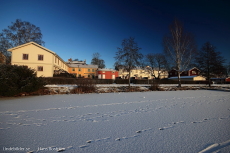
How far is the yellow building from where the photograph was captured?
23531 mm

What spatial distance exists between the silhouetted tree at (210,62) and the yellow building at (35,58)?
1217 inches

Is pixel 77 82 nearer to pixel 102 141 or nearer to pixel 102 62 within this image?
pixel 102 141

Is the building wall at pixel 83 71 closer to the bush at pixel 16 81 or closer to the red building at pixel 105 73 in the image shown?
the red building at pixel 105 73

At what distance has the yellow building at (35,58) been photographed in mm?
23531

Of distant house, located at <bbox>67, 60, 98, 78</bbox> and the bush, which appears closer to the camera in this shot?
the bush

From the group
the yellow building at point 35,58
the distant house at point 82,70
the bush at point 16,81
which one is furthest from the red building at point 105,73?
the bush at point 16,81

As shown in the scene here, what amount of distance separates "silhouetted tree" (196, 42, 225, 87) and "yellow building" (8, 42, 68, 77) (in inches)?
1217

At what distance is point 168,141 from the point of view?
2344 millimetres

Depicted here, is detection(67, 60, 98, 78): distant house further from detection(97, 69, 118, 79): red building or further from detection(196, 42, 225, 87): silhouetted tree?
detection(196, 42, 225, 87): silhouetted tree

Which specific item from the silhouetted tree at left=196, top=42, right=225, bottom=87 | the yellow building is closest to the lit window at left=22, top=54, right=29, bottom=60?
the yellow building

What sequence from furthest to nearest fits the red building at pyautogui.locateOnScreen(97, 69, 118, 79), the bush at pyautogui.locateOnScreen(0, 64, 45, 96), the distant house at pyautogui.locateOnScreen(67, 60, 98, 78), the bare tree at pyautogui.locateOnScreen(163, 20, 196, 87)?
1. the distant house at pyautogui.locateOnScreen(67, 60, 98, 78)
2. the red building at pyautogui.locateOnScreen(97, 69, 118, 79)
3. the bare tree at pyautogui.locateOnScreen(163, 20, 196, 87)
4. the bush at pyautogui.locateOnScreen(0, 64, 45, 96)

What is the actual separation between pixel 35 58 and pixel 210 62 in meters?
36.4

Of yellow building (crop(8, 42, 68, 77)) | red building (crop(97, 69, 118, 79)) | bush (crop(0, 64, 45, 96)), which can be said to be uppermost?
yellow building (crop(8, 42, 68, 77))

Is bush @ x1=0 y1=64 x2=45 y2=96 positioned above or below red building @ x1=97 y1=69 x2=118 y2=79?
below
